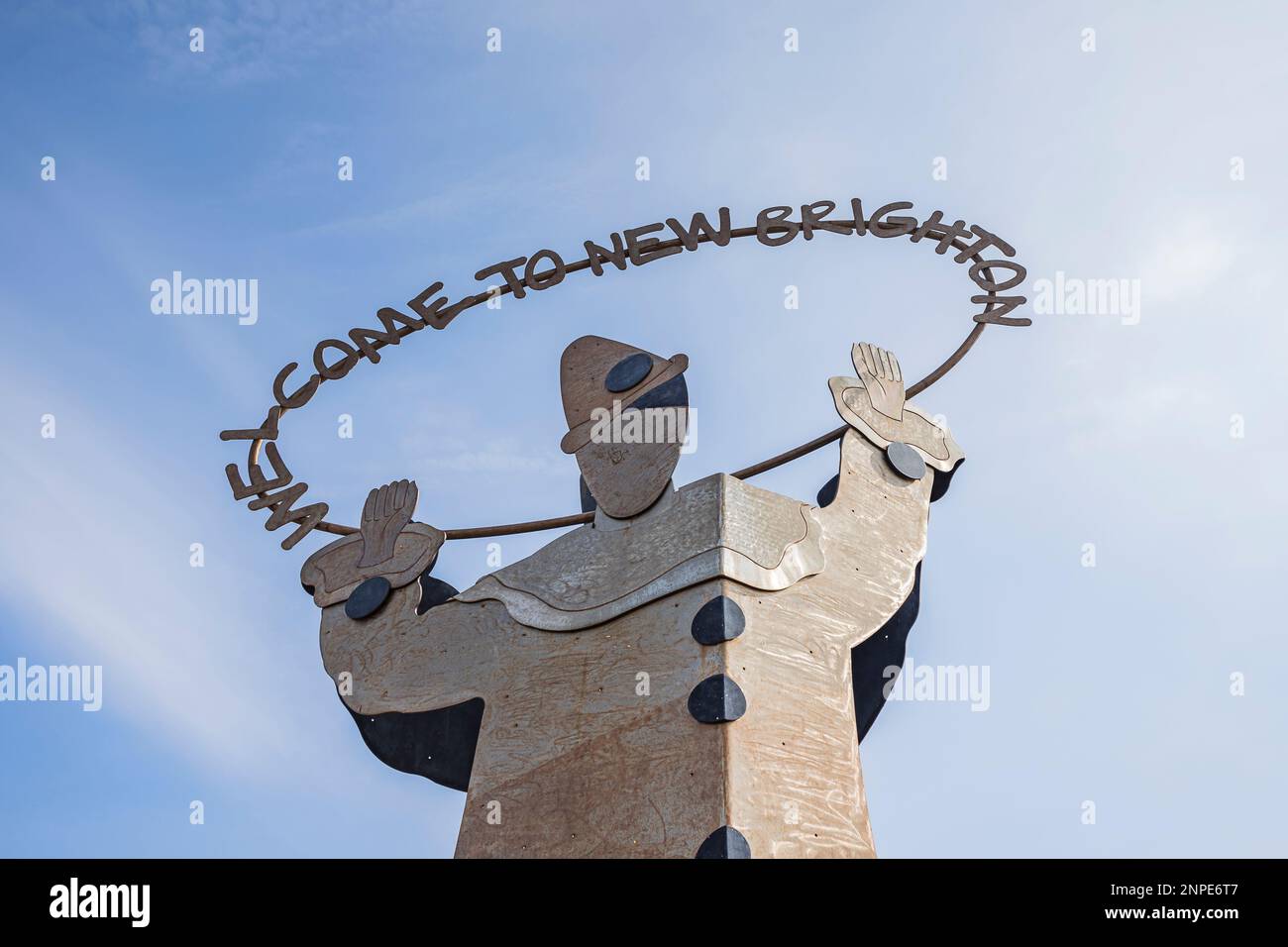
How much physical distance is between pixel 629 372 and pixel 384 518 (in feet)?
7.02

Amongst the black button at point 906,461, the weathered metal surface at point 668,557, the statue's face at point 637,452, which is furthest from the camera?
the black button at point 906,461

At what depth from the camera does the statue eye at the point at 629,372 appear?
1114 cm

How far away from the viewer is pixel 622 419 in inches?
436

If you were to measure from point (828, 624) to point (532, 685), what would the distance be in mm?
1945

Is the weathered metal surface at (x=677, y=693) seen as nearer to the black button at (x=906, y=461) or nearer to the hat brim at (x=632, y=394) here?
the black button at (x=906, y=461)

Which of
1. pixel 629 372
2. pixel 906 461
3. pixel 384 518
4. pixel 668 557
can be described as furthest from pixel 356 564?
pixel 906 461

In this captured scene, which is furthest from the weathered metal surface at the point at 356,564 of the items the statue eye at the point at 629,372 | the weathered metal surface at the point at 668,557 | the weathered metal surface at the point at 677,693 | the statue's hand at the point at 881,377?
the statue's hand at the point at 881,377

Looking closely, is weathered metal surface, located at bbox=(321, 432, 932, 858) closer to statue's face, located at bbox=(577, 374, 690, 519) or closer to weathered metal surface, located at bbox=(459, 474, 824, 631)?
weathered metal surface, located at bbox=(459, 474, 824, 631)

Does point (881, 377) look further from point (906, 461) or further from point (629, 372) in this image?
point (629, 372)

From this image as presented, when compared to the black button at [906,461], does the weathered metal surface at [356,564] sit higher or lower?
lower

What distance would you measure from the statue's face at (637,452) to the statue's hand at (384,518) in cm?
146

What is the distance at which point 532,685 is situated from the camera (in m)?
10.3
